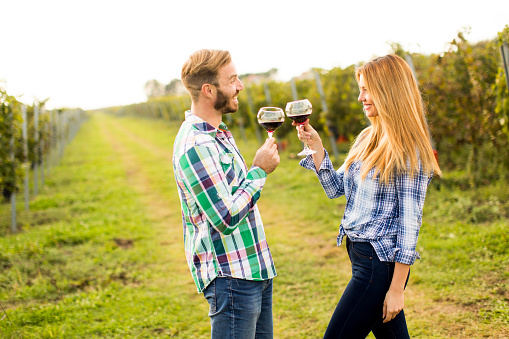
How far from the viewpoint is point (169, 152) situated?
14875mm

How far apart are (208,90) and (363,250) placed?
101 centimetres

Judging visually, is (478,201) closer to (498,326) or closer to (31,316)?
(498,326)

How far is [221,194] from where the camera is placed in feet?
5.57

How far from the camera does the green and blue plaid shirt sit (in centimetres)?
170

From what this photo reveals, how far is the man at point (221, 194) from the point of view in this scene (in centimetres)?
173

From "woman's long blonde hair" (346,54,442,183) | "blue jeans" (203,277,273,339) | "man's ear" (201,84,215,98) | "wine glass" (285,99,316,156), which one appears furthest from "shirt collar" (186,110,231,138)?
"woman's long blonde hair" (346,54,442,183)

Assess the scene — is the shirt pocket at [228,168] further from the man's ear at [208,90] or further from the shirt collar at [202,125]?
the man's ear at [208,90]

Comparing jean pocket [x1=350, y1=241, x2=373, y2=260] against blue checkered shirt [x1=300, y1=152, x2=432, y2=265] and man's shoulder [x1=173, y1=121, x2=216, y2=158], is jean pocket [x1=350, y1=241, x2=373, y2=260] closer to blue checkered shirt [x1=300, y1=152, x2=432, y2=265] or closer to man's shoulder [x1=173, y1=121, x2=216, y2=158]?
blue checkered shirt [x1=300, y1=152, x2=432, y2=265]

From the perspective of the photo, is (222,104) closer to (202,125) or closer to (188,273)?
(202,125)

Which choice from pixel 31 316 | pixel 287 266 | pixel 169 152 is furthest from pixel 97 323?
pixel 169 152

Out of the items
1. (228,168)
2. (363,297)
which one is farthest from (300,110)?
(363,297)

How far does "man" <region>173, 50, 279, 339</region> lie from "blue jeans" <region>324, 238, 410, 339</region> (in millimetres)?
388

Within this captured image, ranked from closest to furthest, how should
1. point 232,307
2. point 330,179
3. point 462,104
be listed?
point 232,307 < point 330,179 < point 462,104

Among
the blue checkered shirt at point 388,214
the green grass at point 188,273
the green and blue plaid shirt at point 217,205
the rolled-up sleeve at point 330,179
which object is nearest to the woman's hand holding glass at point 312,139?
the rolled-up sleeve at point 330,179
